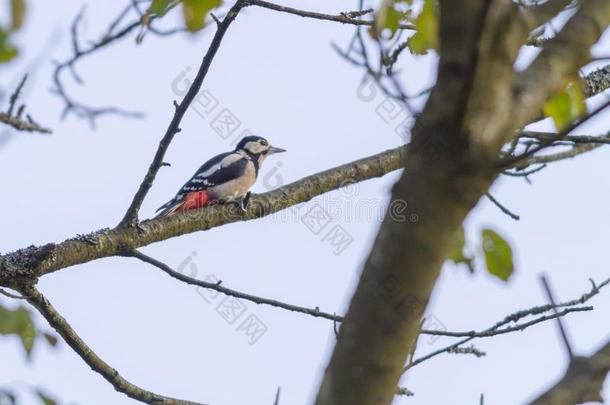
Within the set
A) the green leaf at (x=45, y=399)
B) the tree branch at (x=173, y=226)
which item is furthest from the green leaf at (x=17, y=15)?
the tree branch at (x=173, y=226)

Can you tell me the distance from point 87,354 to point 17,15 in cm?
215

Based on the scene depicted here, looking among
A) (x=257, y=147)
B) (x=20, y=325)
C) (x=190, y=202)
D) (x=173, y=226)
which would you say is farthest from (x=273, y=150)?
(x=20, y=325)

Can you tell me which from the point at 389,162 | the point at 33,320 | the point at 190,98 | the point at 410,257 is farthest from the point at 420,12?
the point at 389,162

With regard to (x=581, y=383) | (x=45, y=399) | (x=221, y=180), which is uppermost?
(x=221, y=180)

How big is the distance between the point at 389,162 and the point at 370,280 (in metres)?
2.93

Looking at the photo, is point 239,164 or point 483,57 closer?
point 483,57

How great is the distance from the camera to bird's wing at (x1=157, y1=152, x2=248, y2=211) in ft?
25.4

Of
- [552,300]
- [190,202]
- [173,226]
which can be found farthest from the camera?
[190,202]

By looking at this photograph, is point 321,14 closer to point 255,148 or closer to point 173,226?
point 173,226

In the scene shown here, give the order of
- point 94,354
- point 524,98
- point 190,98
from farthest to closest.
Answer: point 94,354 → point 190,98 → point 524,98

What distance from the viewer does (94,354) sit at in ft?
11.1

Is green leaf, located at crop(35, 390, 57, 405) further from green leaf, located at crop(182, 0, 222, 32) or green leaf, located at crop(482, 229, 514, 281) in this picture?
green leaf, located at crop(482, 229, 514, 281)

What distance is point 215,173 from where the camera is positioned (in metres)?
8.00

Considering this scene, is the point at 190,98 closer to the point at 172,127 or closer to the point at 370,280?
the point at 172,127
